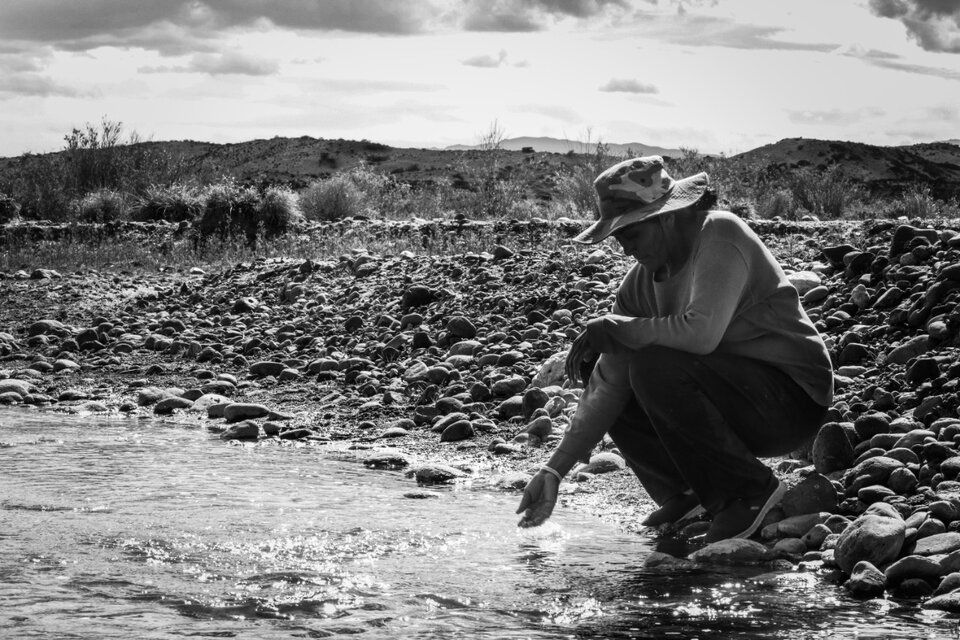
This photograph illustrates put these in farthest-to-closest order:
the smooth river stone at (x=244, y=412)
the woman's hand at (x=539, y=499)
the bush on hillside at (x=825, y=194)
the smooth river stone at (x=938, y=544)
Answer: the bush on hillside at (x=825, y=194), the smooth river stone at (x=244, y=412), the woman's hand at (x=539, y=499), the smooth river stone at (x=938, y=544)

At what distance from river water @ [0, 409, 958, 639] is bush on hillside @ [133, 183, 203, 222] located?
11738mm

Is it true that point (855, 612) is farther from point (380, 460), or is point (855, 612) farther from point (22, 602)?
point (380, 460)

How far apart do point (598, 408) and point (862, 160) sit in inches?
1196

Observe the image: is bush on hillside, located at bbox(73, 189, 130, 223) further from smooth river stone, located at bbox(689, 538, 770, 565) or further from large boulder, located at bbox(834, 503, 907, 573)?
large boulder, located at bbox(834, 503, 907, 573)

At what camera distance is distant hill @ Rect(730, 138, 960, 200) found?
30.1 metres

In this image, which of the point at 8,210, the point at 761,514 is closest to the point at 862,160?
the point at 8,210

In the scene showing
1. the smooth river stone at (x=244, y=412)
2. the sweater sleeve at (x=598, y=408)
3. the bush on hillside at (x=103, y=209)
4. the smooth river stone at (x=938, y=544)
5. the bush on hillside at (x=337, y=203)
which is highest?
the bush on hillside at (x=337, y=203)

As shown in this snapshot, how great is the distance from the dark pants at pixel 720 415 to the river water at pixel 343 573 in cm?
36

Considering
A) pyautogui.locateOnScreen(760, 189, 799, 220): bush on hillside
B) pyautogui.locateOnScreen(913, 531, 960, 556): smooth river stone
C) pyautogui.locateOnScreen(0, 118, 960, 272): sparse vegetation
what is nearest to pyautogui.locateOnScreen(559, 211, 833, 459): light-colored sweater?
pyautogui.locateOnScreen(913, 531, 960, 556): smooth river stone

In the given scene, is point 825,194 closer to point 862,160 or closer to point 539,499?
point 539,499

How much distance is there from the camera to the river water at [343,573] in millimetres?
3584

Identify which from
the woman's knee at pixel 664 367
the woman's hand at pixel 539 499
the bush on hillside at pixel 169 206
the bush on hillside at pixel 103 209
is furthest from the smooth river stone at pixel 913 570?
the bush on hillside at pixel 103 209

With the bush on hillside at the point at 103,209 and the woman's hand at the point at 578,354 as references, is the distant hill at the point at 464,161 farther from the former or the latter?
the woman's hand at the point at 578,354

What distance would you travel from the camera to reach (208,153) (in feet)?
151
